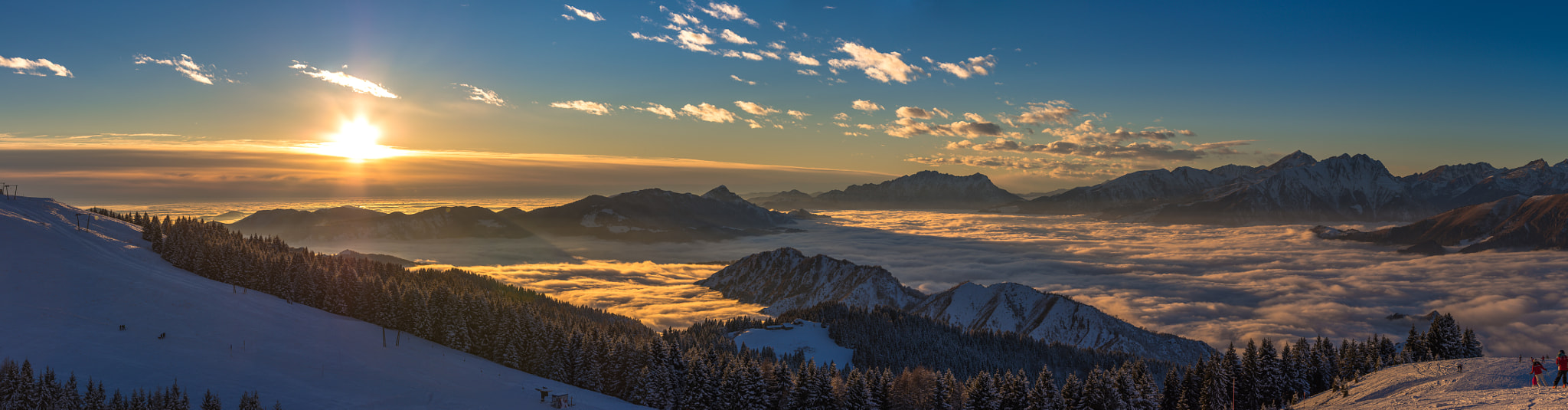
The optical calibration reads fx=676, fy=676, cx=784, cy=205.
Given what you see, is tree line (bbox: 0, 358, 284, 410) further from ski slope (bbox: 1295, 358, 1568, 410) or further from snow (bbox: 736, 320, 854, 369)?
snow (bbox: 736, 320, 854, 369)

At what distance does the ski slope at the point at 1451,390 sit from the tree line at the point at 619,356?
28.7 metres

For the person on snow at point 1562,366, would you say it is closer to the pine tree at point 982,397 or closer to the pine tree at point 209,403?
the pine tree at point 982,397

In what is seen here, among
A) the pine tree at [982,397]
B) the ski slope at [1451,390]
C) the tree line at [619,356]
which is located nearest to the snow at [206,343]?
the tree line at [619,356]

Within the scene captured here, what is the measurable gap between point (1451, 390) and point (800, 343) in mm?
147849

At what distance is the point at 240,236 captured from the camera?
563ft

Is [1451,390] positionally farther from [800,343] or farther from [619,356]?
[800,343]

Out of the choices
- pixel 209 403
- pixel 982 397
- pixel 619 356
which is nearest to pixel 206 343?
pixel 209 403

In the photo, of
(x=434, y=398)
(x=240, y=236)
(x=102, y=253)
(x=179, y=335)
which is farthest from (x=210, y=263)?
(x=434, y=398)

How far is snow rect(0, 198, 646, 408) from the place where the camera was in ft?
272

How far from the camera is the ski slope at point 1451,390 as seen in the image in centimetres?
4181

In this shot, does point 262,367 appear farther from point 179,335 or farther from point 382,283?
point 382,283

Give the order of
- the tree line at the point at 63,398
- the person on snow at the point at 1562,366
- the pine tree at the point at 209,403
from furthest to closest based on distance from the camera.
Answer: the pine tree at the point at 209,403 → the tree line at the point at 63,398 → the person on snow at the point at 1562,366

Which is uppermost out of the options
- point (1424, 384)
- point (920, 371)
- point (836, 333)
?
point (1424, 384)

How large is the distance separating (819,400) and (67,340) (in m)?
99.2
